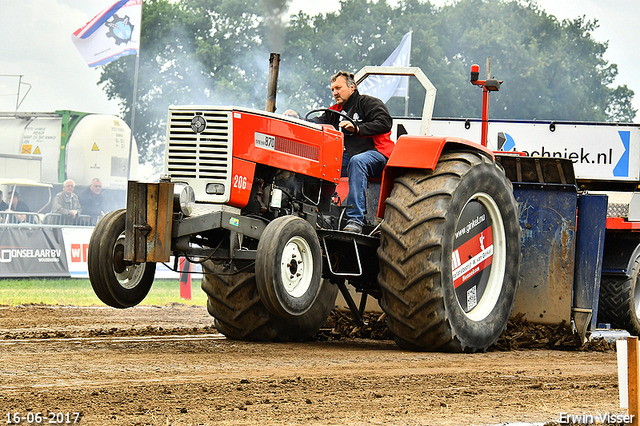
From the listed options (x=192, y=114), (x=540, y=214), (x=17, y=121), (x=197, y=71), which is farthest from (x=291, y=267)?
(x=197, y=71)

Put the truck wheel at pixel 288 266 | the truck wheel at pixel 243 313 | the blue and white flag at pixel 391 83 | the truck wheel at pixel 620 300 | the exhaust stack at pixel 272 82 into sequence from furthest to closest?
1. the blue and white flag at pixel 391 83
2. the truck wheel at pixel 620 300
3. the truck wheel at pixel 243 313
4. the exhaust stack at pixel 272 82
5. the truck wheel at pixel 288 266

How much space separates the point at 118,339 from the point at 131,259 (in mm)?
1647

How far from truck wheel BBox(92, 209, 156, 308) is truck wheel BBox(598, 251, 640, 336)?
5296mm

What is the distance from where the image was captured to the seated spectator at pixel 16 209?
51.8 ft

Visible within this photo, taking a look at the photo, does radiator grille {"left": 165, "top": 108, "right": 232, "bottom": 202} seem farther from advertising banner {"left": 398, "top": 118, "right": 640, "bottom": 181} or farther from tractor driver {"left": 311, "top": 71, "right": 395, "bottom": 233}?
advertising banner {"left": 398, "top": 118, "right": 640, "bottom": 181}

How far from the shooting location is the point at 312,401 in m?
4.26

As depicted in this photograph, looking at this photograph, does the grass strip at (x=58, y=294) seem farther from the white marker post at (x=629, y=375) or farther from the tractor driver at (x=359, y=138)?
the white marker post at (x=629, y=375)

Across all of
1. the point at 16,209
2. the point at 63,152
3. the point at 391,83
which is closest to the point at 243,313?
the point at 16,209

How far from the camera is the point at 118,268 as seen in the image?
5.94 m

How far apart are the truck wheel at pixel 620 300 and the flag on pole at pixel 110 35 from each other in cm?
1311

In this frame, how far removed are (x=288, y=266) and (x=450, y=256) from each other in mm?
1316

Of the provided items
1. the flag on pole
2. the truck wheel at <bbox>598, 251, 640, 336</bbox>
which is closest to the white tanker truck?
the flag on pole

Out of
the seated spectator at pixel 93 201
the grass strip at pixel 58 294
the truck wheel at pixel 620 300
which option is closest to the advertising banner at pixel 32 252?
the grass strip at pixel 58 294

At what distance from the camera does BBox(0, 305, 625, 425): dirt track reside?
3.93m
